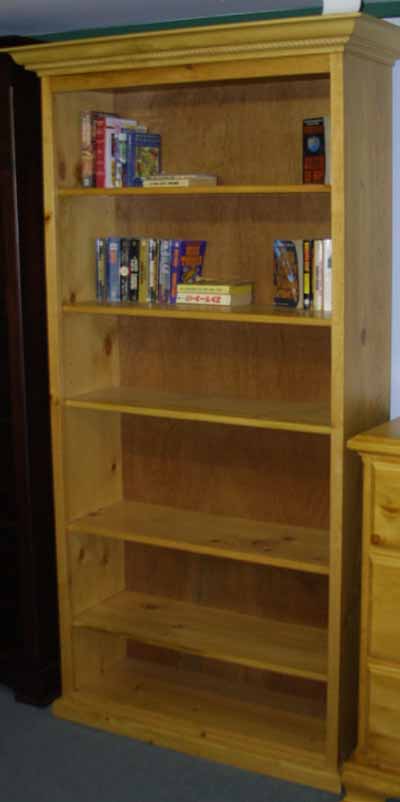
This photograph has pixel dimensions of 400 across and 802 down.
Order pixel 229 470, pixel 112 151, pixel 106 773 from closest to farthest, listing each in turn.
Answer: pixel 106 773 → pixel 112 151 → pixel 229 470

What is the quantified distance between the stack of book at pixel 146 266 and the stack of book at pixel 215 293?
32mm

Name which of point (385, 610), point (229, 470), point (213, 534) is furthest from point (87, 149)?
point (385, 610)

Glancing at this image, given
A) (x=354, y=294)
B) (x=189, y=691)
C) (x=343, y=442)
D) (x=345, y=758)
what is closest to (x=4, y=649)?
(x=189, y=691)

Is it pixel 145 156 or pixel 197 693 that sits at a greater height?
pixel 145 156

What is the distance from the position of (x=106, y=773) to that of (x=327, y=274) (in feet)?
4.99

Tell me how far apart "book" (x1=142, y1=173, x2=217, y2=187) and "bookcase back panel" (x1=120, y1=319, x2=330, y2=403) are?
0.47 metres

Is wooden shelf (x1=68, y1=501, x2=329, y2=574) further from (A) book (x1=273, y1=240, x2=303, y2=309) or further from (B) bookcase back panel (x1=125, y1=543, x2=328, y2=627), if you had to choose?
(A) book (x1=273, y1=240, x2=303, y2=309)

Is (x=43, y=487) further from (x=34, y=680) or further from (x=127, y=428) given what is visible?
(x=34, y=680)

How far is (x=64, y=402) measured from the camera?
3.17 metres

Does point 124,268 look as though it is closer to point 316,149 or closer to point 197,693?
point 316,149

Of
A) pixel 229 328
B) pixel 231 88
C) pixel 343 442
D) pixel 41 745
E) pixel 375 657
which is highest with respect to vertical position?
pixel 231 88

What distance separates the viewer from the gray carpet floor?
9.36 ft

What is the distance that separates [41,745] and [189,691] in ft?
1.69

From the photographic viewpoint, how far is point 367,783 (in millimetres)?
2742
